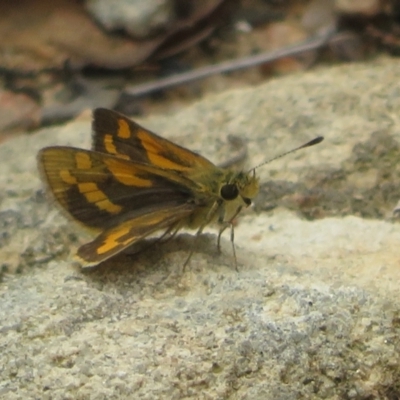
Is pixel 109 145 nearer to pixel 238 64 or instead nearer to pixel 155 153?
pixel 155 153

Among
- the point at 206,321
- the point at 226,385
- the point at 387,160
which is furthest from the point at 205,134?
the point at 226,385

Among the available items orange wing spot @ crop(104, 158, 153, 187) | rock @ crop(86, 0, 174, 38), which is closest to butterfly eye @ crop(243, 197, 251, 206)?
orange wing spot @ crop(104, 158, 153, 187)

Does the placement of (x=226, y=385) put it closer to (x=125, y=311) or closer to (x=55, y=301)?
(x=125, y=311)

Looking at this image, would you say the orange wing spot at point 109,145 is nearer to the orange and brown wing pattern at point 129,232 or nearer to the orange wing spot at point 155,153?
the orange wing spot at point 155,153

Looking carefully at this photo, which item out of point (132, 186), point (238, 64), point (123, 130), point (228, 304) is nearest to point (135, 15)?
point (238, 64)

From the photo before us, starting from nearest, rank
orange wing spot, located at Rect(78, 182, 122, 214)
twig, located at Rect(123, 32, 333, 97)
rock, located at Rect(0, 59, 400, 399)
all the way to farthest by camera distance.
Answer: rock, located at Rect(0, 59, 400, 399) < orange wing spot, located at Rect(78, 182, 122, 214) < twig, located at Rect(123, 32, 333, 97)

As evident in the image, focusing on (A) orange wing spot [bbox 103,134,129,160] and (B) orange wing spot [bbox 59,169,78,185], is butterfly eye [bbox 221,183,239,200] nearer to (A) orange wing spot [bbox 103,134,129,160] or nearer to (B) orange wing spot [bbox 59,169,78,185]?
(A) orange wing spot [bbox 103,134,129,160]

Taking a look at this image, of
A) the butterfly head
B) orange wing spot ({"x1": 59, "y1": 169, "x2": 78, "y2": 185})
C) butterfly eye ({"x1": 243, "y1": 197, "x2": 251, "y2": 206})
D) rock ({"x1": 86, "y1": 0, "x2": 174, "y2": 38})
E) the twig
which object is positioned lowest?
the twig
